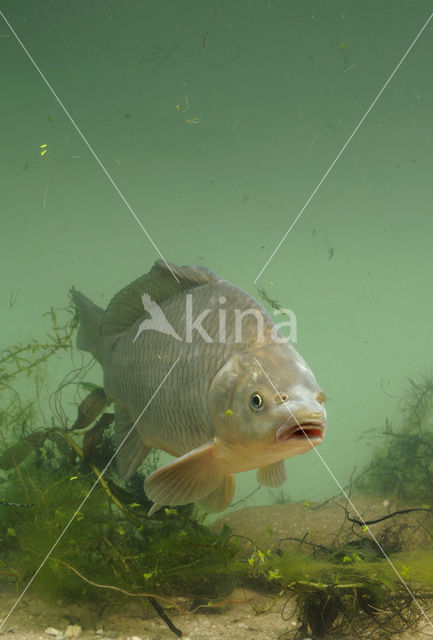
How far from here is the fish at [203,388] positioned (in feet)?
8.57

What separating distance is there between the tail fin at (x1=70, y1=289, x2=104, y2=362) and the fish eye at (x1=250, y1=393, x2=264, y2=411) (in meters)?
2.43

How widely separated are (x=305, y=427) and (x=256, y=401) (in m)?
0.37

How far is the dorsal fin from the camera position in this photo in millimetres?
3578

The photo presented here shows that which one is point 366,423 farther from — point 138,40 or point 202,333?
point 138,40

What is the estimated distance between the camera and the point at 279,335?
2977mm

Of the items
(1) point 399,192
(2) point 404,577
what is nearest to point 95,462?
(2) point 404,577

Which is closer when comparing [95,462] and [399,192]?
[95,462]

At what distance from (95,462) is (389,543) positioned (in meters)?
2.88

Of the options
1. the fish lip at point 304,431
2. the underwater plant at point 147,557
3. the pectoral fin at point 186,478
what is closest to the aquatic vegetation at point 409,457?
the underwater plant at point 147,557

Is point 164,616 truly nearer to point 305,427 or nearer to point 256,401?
point 256,401

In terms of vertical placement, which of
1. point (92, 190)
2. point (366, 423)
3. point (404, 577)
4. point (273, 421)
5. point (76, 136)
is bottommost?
point (366, 423)

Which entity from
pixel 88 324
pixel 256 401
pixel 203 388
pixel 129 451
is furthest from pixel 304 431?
pixel 88 324

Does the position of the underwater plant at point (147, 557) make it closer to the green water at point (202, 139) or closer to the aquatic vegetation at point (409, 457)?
the aquatic vegetation at point (409, 457)

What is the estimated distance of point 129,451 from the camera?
392 cm
